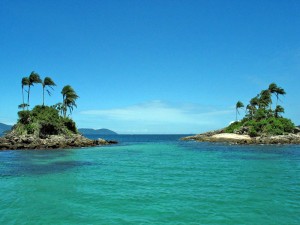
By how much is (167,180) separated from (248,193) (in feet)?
24.7

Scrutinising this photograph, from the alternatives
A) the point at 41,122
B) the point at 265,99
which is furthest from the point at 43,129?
the point at 265,99

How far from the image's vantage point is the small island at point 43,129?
69.8 m

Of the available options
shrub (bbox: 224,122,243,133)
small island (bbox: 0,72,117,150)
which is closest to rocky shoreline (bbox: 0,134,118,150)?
small island (bbox: 0,72,117,150)

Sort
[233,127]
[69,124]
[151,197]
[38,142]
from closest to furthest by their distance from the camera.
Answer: [151,197] < [38,142] < [69,124] < [233,127]

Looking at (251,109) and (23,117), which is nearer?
(23,117)

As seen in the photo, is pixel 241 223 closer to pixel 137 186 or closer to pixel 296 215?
pixel 296 215

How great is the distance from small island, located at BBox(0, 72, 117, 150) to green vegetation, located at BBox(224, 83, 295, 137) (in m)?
49.9

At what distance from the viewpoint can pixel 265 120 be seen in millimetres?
96000

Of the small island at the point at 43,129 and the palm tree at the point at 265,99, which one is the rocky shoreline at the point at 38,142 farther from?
the palm tree at the point at 265,99

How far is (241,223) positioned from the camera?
554 inches

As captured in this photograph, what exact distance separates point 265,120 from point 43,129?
70.7 m

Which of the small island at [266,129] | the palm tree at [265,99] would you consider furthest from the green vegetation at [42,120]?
the palm tree at [265,99]

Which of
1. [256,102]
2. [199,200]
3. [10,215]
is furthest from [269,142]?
[10,215]

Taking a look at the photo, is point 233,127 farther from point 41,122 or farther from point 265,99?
point 41,122
